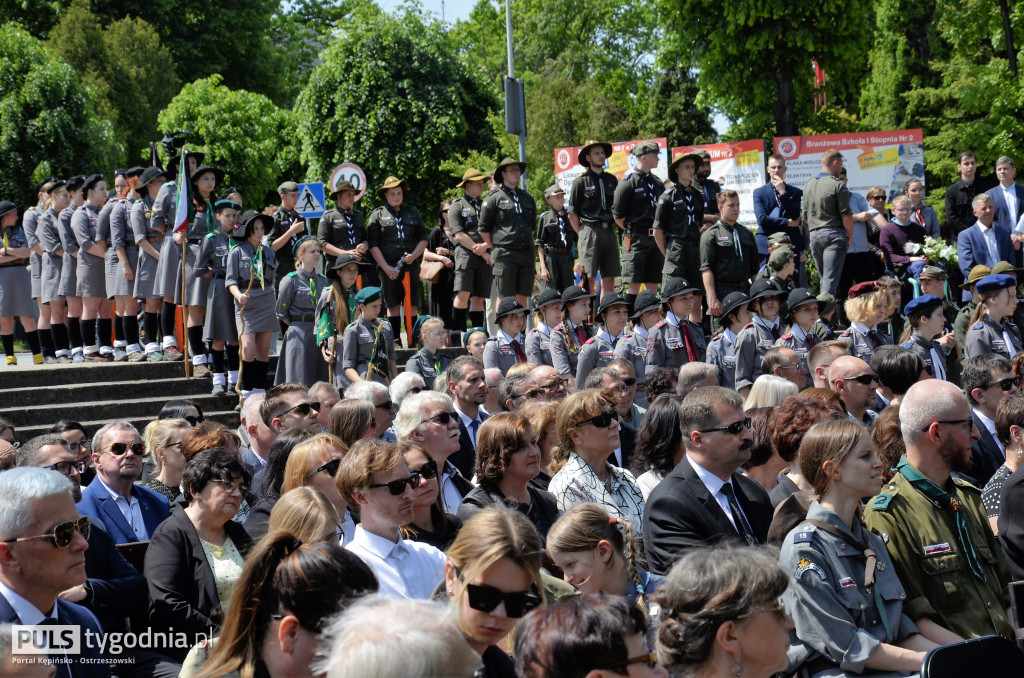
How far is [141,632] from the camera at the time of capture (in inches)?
200

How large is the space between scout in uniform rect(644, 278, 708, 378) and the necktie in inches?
208

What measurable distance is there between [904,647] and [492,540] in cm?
205

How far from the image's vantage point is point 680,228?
13.1 m

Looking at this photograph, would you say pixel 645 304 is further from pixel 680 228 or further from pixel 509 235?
pixel 509 235

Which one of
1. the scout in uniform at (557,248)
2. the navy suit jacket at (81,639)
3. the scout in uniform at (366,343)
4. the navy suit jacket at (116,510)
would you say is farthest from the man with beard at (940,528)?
the scout in uniform at (557,248)

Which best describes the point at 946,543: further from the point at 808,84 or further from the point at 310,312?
the point at 808,84

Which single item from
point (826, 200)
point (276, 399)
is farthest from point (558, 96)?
point (276, 399)

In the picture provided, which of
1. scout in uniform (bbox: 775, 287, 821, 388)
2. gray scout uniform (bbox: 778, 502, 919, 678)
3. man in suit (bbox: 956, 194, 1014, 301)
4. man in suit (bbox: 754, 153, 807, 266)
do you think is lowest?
gray scout uniform (bbox: 778, 502, 919, 678)

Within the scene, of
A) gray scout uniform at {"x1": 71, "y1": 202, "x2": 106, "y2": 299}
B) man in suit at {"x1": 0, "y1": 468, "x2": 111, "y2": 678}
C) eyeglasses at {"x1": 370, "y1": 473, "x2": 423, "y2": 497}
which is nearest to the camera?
man in suit at {"x1": 0, "y1": 468, "x2": 111, "y2": 678}

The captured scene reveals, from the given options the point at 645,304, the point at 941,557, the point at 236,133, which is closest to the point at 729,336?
the point at 645,304

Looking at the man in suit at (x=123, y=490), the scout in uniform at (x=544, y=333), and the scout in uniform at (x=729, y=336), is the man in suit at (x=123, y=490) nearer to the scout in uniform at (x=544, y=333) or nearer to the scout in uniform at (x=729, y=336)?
the scout in uniform at (x=544, y=333)

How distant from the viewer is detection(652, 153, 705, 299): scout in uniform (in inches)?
512

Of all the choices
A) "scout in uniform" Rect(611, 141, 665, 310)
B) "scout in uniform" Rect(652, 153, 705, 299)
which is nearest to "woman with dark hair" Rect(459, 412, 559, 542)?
"scout in uniform" Rect(652, 153, 705, 299)

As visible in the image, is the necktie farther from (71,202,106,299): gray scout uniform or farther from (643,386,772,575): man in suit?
(71,202,106,299): gray scout uniform
